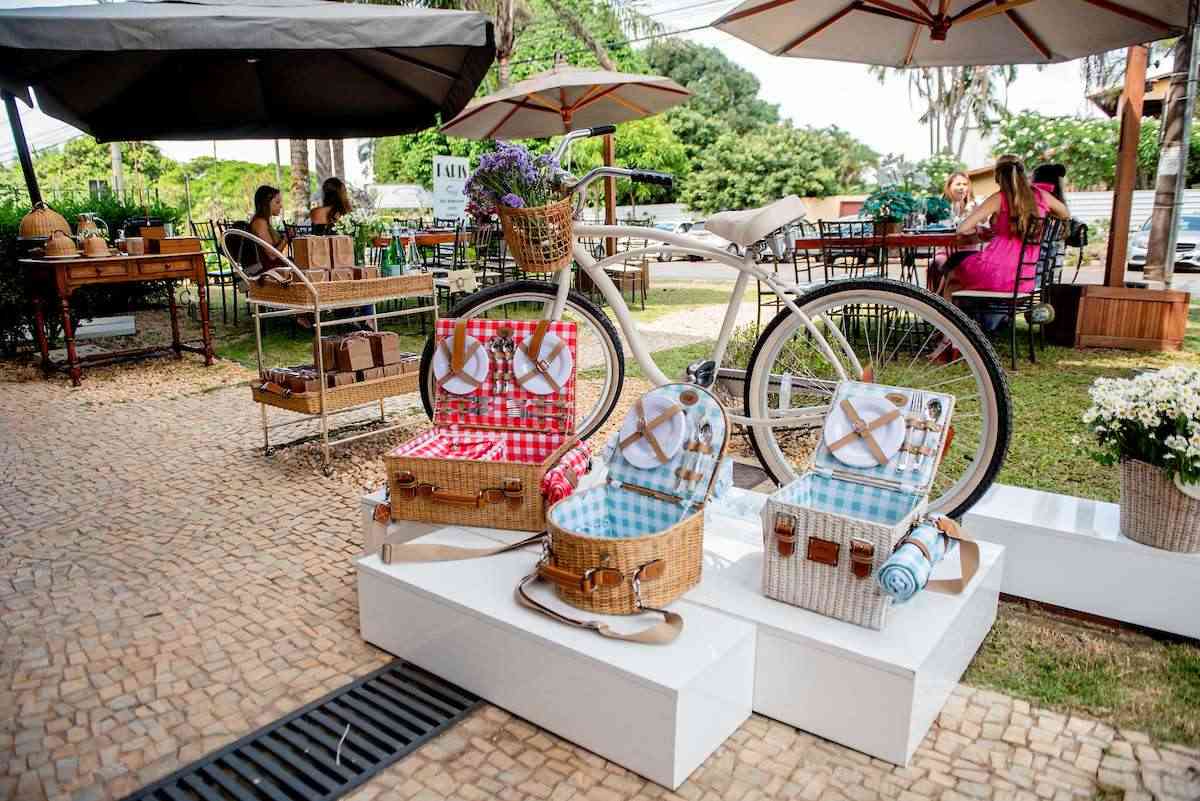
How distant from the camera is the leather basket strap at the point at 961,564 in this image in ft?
7.18

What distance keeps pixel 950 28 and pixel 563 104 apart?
3.52 metres

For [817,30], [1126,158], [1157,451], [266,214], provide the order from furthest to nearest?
[266,214] < [1126,158] < [817,30] < [1157,451]

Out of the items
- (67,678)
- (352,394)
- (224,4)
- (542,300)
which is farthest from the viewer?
(224,4)

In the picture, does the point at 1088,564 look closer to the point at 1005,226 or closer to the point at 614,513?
the point at 614,513

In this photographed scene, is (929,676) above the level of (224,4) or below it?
below

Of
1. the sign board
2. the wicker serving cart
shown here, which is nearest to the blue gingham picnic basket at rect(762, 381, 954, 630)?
the wicker serving cart

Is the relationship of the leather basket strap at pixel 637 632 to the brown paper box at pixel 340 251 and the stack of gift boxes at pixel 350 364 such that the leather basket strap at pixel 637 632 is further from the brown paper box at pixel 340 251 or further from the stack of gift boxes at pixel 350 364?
the brown paper box at pixel 340 251

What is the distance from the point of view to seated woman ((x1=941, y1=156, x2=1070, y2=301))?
5207 millimetres

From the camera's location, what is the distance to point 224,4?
4.38 metres

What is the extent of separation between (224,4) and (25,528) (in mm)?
2909

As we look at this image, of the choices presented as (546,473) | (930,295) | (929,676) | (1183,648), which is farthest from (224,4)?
(1183,648)

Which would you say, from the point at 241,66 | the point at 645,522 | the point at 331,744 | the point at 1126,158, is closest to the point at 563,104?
the point at 241,66

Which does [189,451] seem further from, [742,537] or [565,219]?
[742,537]

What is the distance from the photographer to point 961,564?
2242 millimetres
